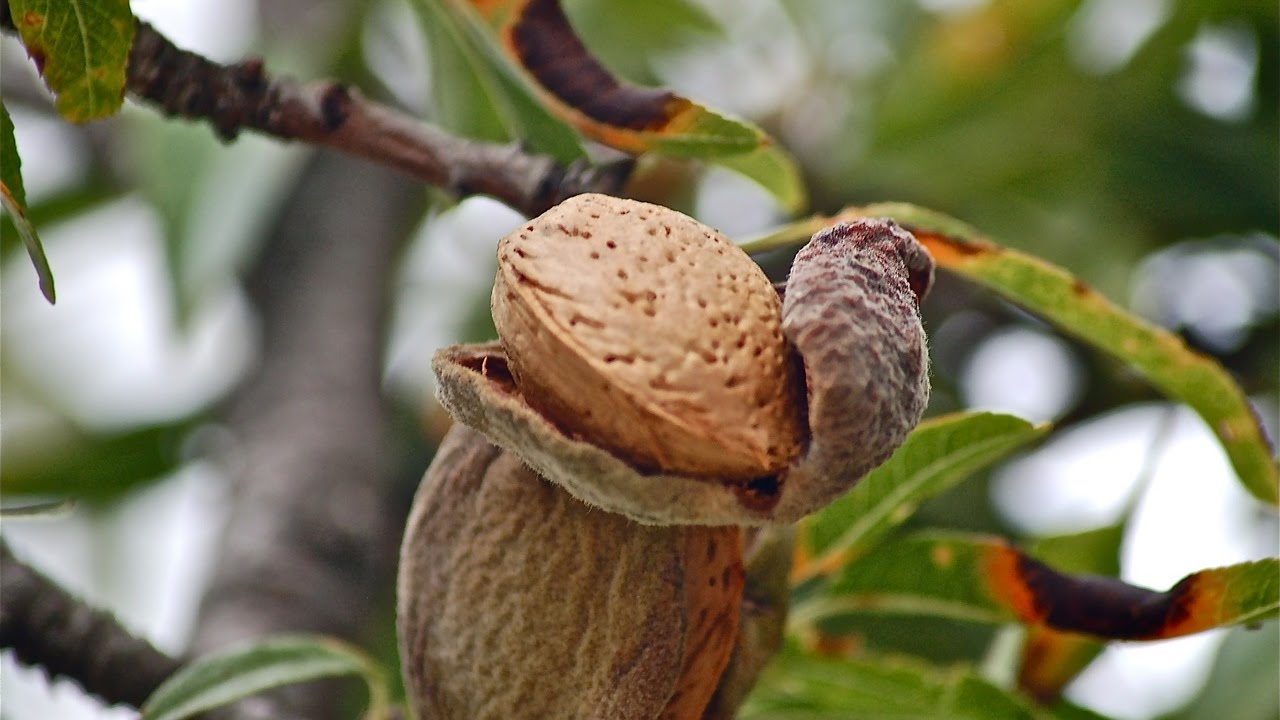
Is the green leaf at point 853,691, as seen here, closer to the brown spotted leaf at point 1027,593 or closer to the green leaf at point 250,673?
the brown spotted leaf at point 1027,593

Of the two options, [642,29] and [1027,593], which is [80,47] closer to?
[1027,593]

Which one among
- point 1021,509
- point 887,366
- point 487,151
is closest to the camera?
point 887,366

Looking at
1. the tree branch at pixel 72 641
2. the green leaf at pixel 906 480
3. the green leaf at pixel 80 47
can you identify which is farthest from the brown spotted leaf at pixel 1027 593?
the green leaf at pixel 80 47

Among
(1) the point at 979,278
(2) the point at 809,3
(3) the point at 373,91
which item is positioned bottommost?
(3) the point at 373,91

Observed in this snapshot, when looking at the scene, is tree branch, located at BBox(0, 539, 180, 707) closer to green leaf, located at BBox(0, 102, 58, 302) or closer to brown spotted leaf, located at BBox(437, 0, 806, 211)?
green leaf, located at BBox(0, 102, 58, 302)

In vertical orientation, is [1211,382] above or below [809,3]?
above

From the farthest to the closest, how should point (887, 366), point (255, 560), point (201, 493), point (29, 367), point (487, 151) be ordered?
1. point (29, 367)
2. point (201, 493)
3. point (255, 560)
4. point (487, 151)
5. point (887, 366)

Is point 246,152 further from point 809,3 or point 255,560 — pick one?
point 809,3

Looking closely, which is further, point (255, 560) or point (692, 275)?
point (255, 560)

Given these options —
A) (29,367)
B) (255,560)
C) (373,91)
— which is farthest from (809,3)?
(29,367)
